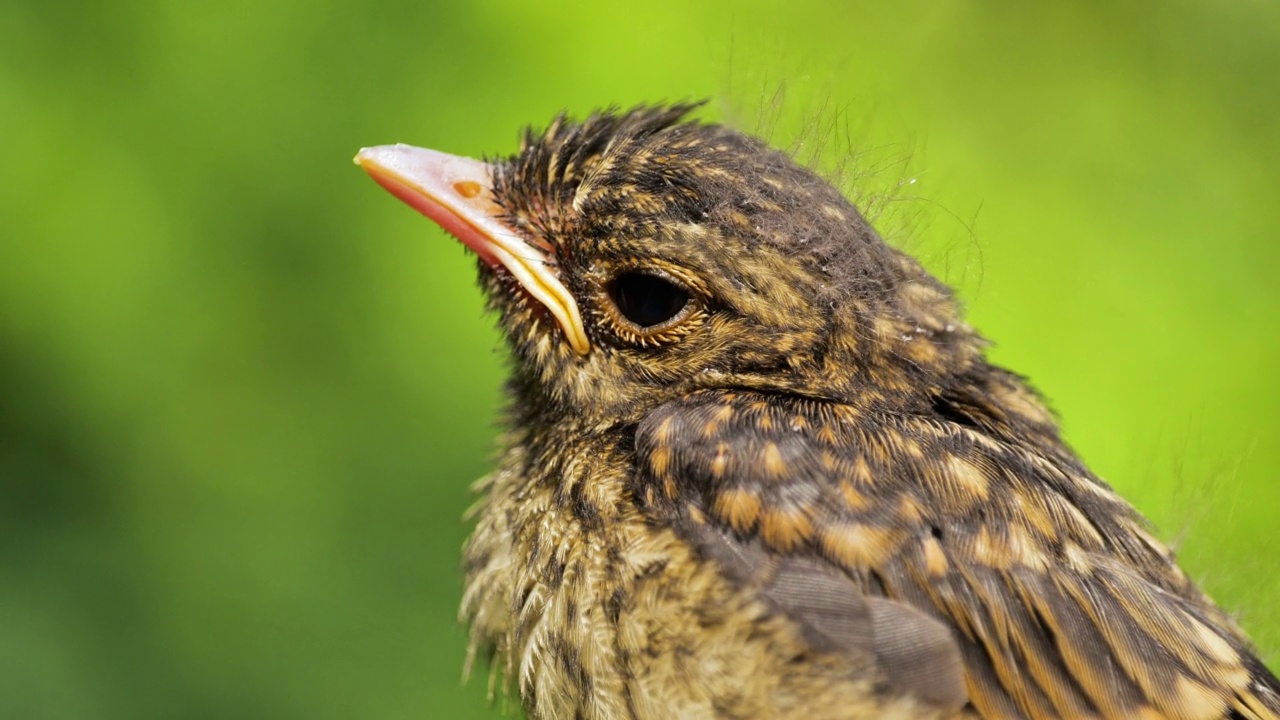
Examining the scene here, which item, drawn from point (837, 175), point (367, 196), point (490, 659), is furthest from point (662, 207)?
point (367, 196)

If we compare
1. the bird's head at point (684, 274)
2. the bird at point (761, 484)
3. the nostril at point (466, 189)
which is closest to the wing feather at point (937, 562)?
the bird at point (761, 484)

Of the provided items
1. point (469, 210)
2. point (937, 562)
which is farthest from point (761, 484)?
point (469, 210)

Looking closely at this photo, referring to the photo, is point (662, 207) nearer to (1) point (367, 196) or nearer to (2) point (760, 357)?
(2) point (760, 357)

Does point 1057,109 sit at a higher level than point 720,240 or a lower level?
higher

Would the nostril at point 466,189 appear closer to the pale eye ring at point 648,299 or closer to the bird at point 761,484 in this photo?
the bird at point 761,484

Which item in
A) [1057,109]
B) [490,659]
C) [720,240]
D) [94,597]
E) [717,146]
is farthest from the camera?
[1057,109]

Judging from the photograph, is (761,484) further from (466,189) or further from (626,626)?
(466,189)
